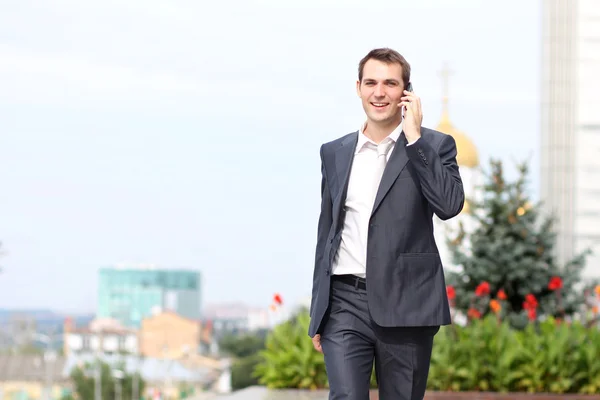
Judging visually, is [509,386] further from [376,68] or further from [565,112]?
[565,112]

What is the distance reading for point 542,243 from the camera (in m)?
14.8

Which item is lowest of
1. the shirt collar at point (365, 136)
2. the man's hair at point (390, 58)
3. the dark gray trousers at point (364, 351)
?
the dark gray trousers at point (364, 351)

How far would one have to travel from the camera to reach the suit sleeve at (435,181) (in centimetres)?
412

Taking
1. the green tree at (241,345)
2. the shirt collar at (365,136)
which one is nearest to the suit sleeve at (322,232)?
the shirt collar at (365,136)

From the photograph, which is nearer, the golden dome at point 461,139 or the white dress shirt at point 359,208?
the white dress shirt at point 359,208

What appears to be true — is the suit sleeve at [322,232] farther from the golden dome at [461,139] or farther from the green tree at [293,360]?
the golden dome at [461,139]

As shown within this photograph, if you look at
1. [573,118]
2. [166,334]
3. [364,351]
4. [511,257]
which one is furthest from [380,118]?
A: [166,334]

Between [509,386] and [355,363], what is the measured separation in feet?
18.6

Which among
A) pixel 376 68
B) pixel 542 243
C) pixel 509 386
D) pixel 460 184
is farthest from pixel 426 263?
pixel 542 243

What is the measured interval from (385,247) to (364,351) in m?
0.39

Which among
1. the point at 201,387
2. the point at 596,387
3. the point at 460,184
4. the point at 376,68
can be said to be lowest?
the point at 201,387

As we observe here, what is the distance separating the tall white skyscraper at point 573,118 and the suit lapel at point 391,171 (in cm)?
5391

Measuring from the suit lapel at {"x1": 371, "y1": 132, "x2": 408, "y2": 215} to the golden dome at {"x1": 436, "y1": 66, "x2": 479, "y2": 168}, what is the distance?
167 ft

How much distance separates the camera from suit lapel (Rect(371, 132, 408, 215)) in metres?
4.18
